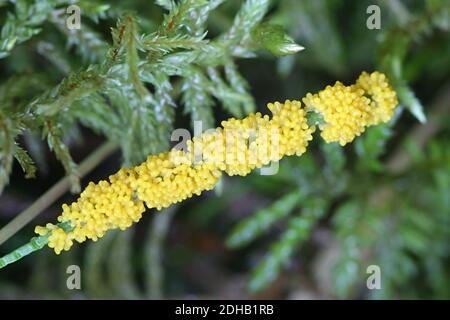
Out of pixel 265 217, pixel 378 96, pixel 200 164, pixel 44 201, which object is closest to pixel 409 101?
pixel 378 96

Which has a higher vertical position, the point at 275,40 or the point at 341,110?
the point at 275,40

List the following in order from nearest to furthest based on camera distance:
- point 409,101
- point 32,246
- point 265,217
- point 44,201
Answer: point 32,246 → point 44,201 → point 409,101 → point 265,217

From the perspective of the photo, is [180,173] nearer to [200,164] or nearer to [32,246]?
[200,164]

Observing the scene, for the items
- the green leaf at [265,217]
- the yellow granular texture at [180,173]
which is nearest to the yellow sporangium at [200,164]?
→ the yellow granular texture at [180,173]

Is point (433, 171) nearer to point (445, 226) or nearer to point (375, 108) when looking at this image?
point (445, 226)

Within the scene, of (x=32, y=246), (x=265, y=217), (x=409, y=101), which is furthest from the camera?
(x=265, y=217)
